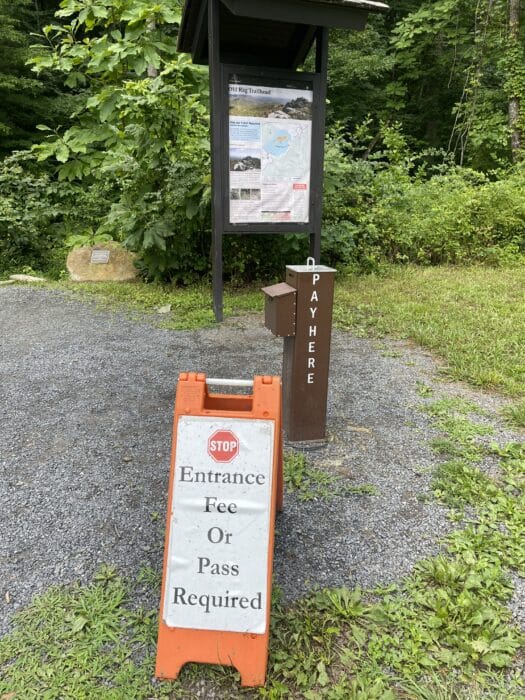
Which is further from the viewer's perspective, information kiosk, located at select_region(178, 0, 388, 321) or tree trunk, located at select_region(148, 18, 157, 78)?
tree trunk, located at select_region(148, 18, 157, 78)

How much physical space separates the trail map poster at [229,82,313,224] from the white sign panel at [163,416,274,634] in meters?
3.90

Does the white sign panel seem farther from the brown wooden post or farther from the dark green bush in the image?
the dark green bush

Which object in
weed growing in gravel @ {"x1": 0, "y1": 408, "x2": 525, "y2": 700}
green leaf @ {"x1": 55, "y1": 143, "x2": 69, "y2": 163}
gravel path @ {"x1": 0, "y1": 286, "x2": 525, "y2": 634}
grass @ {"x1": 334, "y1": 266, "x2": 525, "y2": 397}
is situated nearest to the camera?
weed growing in gravel @ {"x1": 0, "y1": 408, "x2": 525, "y2": 700}

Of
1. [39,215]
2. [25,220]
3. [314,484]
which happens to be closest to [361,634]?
[314,484]

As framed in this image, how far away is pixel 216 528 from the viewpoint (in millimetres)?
1663

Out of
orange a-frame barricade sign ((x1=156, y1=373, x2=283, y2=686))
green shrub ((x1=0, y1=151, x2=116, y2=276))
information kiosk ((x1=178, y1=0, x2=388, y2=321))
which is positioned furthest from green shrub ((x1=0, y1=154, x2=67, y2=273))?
orange a-frame barricade sign ((x1=156, y1=373, x2=283, y2=686))

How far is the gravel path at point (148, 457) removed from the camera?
212 centimetres

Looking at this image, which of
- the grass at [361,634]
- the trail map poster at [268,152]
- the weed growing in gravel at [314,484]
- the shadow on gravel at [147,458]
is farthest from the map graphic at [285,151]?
the grass at [361,634]

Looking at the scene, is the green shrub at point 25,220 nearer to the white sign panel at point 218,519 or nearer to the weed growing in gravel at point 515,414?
the weed growing in gravel at point 515,414

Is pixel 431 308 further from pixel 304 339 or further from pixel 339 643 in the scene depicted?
pixel 339 643

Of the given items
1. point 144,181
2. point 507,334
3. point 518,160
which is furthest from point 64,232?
point 518,160

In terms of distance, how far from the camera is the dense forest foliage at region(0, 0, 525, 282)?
20.9ft

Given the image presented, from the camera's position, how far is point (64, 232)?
905 centimetres

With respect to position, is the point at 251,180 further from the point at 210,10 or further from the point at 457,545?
the point at 457,545
